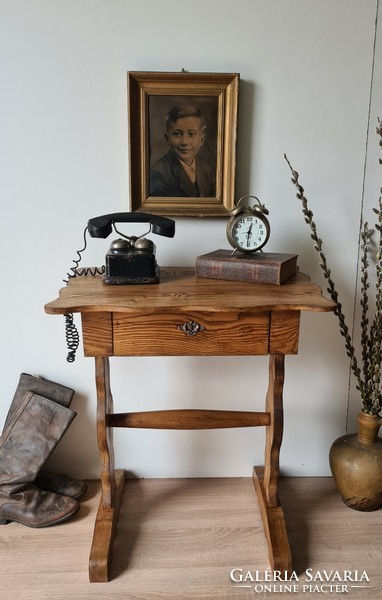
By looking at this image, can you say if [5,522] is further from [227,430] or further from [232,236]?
[232,236]

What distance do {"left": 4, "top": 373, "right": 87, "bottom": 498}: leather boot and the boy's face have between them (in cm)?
101

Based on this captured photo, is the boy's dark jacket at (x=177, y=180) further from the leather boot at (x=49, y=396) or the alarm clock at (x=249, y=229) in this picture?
the leather boot at (x=49, y=396)

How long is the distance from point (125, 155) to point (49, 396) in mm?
977

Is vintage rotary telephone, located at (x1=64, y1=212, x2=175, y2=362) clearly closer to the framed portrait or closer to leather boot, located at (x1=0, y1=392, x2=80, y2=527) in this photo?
the framed portrait

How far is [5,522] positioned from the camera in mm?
1754

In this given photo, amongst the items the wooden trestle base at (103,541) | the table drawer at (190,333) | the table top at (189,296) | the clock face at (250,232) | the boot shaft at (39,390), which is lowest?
the wooden trestle base at (103,541)

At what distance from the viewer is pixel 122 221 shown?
150cm

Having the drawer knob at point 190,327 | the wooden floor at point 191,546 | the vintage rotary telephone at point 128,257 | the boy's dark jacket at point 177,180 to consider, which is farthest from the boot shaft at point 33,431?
the boy's dark jacket at point 177,180

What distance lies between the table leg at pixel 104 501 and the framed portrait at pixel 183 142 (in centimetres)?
64

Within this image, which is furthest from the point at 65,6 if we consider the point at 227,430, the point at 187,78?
the point at 227,430

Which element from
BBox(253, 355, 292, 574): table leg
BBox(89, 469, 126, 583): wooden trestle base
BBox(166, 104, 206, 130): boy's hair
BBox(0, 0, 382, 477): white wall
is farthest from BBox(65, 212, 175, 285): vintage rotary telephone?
BBox(89, 469, 126, 583): wooden trestle base

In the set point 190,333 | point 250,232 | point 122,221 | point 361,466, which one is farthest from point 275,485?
point 122,221

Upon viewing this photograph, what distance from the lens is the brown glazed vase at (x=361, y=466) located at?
68.4 inches

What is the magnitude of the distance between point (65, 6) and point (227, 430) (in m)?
1.71
